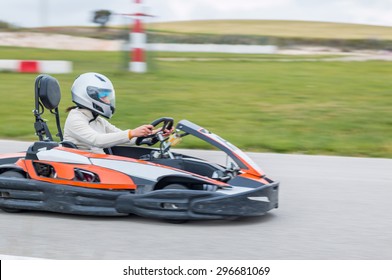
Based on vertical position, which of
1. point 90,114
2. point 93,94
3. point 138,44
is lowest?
point 90,114

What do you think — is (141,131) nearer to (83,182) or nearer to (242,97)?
(83,182)

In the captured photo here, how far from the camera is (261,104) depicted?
13211 mm

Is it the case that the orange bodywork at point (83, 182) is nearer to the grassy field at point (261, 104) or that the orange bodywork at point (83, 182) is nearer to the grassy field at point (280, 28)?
the grassy field at point (261, 104)

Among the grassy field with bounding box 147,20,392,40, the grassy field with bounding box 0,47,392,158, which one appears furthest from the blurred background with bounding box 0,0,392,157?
the grassy field with bounding box 147,20,392,40

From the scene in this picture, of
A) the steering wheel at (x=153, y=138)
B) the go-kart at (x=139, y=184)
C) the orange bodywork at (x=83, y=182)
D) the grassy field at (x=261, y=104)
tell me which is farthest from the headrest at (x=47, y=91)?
the grassy field at (x=261, y=104)

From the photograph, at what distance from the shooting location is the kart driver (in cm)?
586

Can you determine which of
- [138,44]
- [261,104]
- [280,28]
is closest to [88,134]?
[261,104]

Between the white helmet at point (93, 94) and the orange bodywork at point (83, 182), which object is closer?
the orange bodywork at point (83, 182)

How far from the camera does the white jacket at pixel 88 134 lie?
5836 millimetres

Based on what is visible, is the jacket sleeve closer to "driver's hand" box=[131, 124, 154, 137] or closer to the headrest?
"driver's hand" box=[131, 124, 154, 137]

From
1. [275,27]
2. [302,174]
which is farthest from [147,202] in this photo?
[275,27]

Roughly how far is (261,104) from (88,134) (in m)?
7.61

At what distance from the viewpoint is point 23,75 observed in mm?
17141
